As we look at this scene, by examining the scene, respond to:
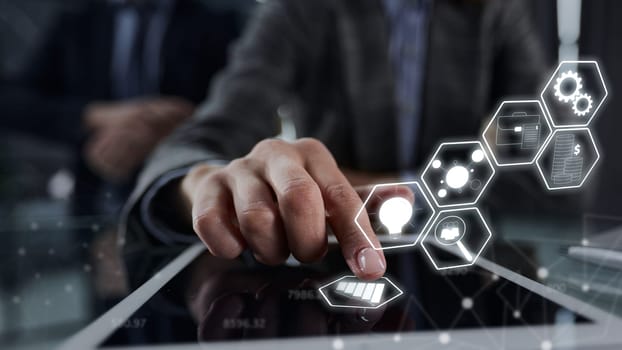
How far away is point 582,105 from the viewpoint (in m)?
0.36

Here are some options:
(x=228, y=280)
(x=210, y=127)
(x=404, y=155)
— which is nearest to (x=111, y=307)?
(x=228, y=280)

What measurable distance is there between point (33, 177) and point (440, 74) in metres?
0.47

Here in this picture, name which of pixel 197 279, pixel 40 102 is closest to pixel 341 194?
pixel 197 279

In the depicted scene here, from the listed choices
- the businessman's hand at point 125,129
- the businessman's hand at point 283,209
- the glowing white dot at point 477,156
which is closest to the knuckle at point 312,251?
the businessman's hand at point 283,209

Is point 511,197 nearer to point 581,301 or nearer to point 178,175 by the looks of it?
point 581,301

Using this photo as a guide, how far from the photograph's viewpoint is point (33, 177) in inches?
22.6

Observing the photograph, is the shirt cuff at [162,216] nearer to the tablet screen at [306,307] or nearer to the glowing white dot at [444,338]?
the tablet screen at [306,307]

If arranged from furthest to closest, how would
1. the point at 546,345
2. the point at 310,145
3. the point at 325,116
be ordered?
the point at 325,116
the point at 310,145
the point at 546,345

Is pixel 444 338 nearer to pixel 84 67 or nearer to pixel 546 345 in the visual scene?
pixel 546 345

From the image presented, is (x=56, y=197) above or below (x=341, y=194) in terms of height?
below

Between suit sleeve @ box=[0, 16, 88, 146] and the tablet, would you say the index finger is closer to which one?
the tablet

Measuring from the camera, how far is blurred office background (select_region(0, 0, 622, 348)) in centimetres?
30

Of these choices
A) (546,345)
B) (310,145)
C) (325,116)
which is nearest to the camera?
(546,345)

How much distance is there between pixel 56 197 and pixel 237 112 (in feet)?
0.92
